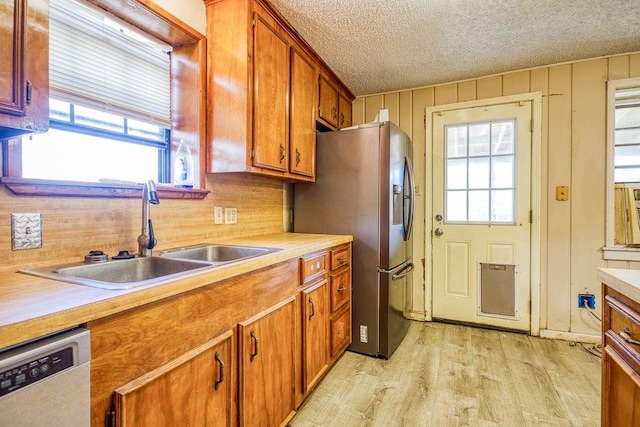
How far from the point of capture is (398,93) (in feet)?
10.4

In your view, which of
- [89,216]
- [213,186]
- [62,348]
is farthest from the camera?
[213,186]

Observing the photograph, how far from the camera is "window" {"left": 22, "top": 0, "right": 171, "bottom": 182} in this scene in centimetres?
130

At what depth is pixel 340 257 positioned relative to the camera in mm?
2182

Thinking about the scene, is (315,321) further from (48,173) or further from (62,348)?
(48,173)

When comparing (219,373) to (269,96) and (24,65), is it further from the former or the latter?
(269,96)

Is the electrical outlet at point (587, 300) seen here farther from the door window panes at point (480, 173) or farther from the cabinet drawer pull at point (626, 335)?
the cabinet drawer pull at point (626, 335)

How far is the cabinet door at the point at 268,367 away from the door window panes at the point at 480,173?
2066 millimetres

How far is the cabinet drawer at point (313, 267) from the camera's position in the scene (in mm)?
1695

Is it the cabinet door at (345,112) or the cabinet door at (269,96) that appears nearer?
the cabinet door at (269,96)

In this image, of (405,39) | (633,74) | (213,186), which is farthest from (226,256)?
(633,74)

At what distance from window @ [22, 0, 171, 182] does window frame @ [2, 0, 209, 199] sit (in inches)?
1.9

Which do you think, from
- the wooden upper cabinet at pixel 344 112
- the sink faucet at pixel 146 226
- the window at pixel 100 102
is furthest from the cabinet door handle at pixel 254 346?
the wooden upper cabinet at pixel 344 112

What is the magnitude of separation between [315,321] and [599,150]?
2.61m

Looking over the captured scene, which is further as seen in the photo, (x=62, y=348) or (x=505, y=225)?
(x=505, y=225)
